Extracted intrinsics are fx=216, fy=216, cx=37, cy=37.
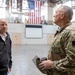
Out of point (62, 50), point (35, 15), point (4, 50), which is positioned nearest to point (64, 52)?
point (62, 50)

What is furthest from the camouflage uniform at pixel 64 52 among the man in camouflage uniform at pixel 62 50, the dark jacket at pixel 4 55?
the dark jacket at pixel 4 55

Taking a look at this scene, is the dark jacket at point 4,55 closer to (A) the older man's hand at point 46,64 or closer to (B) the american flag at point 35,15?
(A) the older man's hand at point 46,64

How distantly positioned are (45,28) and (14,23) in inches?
99.0

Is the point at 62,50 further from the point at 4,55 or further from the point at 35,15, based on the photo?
the point at 35,15

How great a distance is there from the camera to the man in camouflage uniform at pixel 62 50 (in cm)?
185

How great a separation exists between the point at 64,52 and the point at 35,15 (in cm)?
1548

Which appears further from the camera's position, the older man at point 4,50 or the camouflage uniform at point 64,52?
the older man at point 4,50

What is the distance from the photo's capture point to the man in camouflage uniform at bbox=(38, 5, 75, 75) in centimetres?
185

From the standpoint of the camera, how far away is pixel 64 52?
201 cm

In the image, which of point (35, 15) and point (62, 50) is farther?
point (35, 15)

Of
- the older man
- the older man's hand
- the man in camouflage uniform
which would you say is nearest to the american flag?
the older man

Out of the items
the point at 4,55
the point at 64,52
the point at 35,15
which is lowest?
the point at 4,55

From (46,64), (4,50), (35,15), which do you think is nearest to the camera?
(46,64)

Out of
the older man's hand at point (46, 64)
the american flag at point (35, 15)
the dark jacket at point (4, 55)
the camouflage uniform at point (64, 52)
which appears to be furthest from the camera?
the american flag at point (35, 15)
